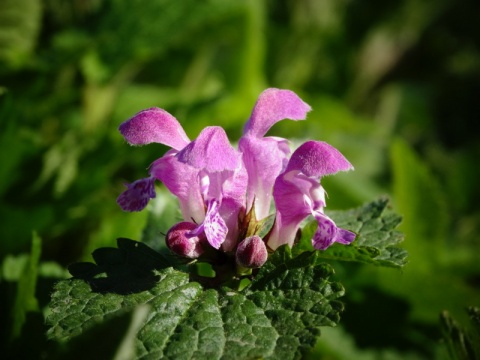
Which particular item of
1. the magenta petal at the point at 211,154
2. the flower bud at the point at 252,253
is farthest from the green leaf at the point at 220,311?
the magenta petal at the point at 211,154

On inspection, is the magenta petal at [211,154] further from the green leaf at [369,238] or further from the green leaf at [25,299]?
the green leaf at [25,299]

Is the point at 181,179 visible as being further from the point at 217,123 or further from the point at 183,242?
the point at 217,123

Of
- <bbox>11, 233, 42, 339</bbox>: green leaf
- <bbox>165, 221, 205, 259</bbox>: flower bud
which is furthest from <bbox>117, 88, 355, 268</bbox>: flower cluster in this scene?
<bbox>11, 233, 42, 339</bbox>: green leaf

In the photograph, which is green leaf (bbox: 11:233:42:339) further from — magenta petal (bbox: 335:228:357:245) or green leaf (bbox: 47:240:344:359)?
magenta petal (bbox: 335:228:357:245)

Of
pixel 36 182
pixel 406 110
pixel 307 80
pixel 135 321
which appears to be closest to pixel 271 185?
pixel 135 321

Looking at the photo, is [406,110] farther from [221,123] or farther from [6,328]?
[6,328]

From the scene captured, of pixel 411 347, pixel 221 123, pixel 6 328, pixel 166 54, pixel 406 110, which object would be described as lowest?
pixel 6 328
